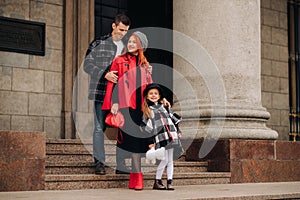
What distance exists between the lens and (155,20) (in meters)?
14.5

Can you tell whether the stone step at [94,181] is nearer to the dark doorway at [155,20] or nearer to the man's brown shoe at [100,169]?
the man's brown shoe at [100,169]

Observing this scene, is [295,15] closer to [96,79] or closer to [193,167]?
[193,167]

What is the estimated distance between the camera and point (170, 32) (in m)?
A: 14.5

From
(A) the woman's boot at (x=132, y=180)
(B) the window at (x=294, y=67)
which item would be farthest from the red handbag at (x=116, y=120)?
(B) the window at (x=294, y=67)

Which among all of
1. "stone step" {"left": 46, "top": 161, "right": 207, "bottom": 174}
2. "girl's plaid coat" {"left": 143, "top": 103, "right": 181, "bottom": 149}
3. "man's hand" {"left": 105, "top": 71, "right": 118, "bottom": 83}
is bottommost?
"stone step" {"left": 46, "top": 161, "right": 207, "bottom": 174}

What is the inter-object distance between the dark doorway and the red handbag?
217 inches

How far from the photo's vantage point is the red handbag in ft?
26.7

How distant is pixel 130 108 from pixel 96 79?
0.77 m

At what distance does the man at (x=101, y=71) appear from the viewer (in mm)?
8648

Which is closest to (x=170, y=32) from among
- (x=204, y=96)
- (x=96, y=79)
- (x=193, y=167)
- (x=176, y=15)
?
(x=176, y=15)

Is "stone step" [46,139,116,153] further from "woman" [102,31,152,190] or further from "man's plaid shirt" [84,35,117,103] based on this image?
"woman" [102,31,152,190]

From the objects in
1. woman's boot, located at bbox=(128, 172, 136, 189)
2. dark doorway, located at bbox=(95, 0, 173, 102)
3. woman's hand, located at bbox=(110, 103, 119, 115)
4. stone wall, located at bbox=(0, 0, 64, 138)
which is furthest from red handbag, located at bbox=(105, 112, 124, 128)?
dark doorway, located at bbox=(95, 0, 173, 102)

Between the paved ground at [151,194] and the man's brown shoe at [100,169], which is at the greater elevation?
the man's brown shoe at [100,169]

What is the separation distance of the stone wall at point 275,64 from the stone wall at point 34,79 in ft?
18.3
